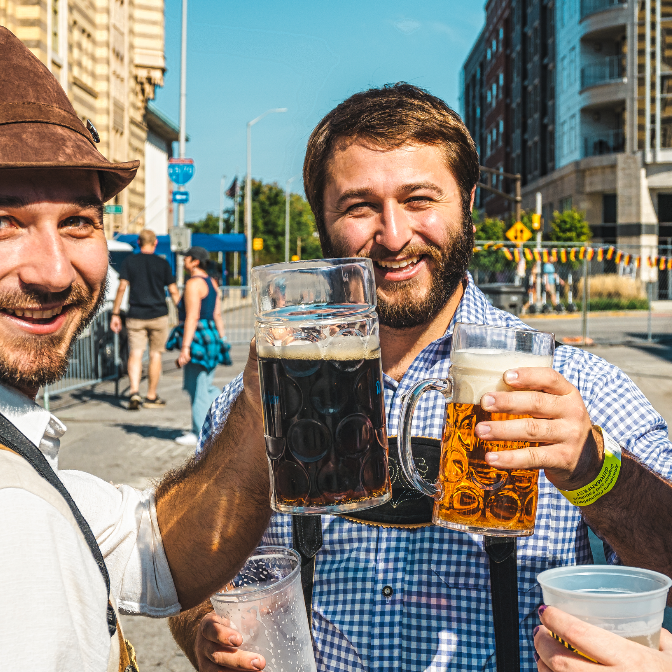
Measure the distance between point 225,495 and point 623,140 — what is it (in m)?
42.4

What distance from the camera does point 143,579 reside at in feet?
5.86

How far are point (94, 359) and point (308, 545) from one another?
10.2 meters

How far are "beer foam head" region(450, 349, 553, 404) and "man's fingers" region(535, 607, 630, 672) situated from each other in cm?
42

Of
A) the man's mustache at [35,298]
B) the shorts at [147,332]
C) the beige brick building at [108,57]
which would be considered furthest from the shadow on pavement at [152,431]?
the beige brick building at [108,57]

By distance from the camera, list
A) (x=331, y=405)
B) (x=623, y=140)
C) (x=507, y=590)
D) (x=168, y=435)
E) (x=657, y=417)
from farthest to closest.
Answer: (x=623, y=140)
(x=168, y=435)
(x=657, y=417)
(x=507, y=590)
(x=331, y=405)

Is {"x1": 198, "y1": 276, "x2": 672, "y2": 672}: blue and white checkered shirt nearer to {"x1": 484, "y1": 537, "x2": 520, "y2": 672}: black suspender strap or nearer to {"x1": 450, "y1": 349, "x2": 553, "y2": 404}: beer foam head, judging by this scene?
{"x1": 484, "y1": 537, "x2": 520, "y2": 672}: black suspender strap

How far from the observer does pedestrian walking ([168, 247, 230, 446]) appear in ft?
24.1

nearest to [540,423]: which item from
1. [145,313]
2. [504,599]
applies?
[504,599]

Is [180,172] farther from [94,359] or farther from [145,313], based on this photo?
[145,313]

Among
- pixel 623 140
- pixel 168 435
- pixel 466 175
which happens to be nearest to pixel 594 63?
pixel 623 140

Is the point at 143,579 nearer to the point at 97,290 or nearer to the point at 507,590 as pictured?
the point at 97,290

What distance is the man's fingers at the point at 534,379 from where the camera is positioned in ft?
4.34

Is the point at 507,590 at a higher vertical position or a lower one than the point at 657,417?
lower

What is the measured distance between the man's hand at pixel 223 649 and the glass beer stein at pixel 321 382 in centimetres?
31
